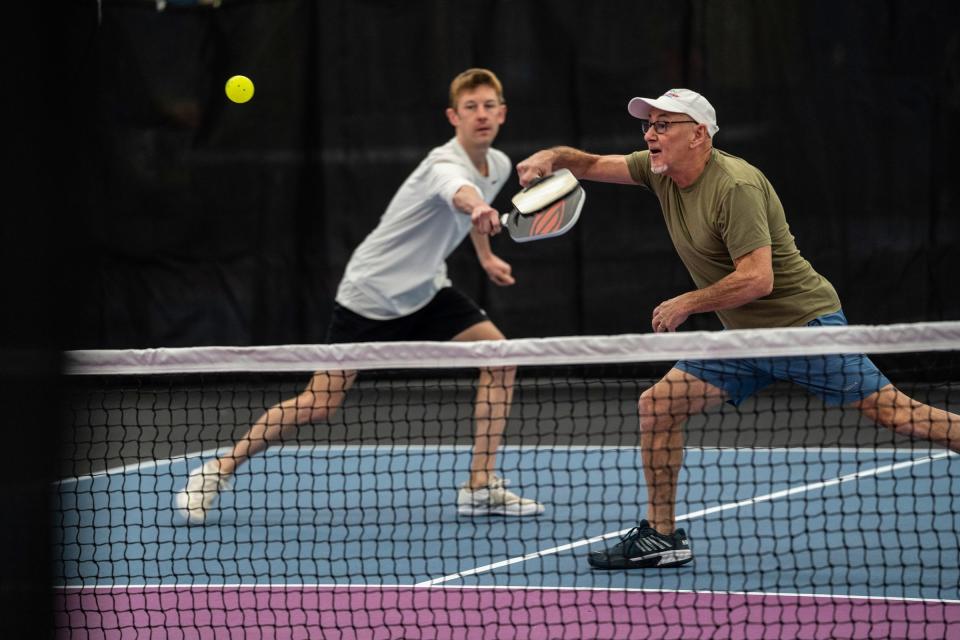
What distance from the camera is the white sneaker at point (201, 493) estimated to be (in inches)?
187


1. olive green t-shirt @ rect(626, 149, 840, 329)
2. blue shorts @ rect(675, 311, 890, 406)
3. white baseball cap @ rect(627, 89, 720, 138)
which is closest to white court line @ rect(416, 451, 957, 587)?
blue shorts @ rect(675, 311, 890, 406)

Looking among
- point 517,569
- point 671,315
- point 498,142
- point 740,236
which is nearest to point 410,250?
point 517,569

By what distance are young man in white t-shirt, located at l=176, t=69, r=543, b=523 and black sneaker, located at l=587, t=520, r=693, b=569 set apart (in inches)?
31.9

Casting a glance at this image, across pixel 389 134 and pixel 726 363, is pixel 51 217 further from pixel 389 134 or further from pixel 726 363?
pixel 389 134

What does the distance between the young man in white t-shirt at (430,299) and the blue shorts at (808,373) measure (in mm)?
1039

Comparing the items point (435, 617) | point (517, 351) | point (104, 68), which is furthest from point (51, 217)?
point (104, 68)

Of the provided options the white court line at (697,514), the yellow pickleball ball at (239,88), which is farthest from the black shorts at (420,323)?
the yellow pickleball ball at (239,88)

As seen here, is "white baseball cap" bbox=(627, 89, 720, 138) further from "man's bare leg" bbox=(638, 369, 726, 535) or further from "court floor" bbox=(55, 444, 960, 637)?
"court floor" bbox=(55, 444, 960, 637)

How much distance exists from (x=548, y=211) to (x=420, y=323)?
1291mm

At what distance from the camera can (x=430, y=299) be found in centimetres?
507

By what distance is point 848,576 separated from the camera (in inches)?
152

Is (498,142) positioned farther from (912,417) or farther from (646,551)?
(912,417)


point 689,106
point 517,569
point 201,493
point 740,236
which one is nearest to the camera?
point 740,236

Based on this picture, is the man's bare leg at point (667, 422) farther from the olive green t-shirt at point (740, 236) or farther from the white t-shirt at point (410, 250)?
the white t-shirt at point (410, 250)
